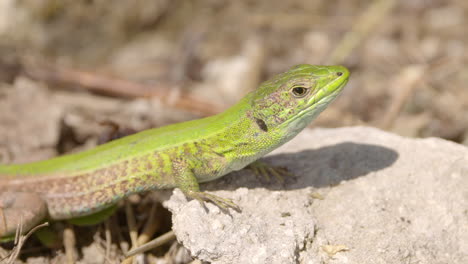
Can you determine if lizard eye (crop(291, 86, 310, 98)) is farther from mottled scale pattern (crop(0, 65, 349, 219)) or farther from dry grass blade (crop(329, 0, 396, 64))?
dry grass blade (crop(329, 0, 396, 64))

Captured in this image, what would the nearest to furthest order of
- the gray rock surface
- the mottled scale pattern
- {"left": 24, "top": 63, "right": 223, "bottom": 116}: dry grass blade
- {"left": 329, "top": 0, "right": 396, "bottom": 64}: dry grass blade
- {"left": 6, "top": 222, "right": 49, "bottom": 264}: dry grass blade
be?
the gray rock surface
{"left": 6, "top": 222, "right": 49, "bottom": 264}: dry grass blade
the mottled scale pattern
{"left": 24, "top": 63, "right": 223, "bottom": 116}: dry grass blade
{"left": 329, "top": 0, "right": 396, "bottom": 64}: dry grass blade

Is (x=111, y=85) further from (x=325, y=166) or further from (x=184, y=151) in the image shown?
(x=325, y=166)

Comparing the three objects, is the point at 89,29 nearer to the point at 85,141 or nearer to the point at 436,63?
the point at 85,141

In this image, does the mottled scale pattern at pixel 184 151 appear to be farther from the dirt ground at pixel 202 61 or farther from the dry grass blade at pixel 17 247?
the dirt ground at pixel 202 61

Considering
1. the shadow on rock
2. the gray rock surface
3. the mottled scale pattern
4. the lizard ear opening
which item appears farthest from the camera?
the shadow on rock

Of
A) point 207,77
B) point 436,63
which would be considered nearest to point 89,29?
point 207,77

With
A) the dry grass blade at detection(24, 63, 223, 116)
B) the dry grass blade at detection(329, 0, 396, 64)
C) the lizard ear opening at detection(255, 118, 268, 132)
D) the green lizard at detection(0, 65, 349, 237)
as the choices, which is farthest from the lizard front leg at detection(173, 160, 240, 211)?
the dry grass blade at detection(329, 0, 396, 64)

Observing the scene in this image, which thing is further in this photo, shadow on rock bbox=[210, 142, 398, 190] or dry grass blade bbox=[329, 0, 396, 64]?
dry grass blade bbox=[329, 0, 396, 64]
